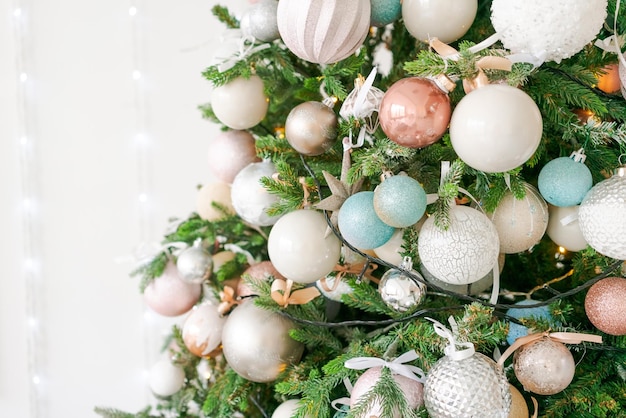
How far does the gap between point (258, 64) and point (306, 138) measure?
195mm

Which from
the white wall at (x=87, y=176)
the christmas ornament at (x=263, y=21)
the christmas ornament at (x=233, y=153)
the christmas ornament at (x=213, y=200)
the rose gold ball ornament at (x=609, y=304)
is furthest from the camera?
the white wall at (x=87, y=176)

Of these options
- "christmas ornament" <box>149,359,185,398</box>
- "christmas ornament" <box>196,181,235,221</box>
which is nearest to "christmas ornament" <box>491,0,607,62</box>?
"christmas ornament" <box>196,181,235,221</box>

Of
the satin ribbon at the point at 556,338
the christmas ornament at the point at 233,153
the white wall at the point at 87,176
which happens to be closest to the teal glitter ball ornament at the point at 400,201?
the satin ribbon at the point at 556,338

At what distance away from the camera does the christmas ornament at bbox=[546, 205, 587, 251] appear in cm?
74

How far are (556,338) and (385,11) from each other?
0.47m

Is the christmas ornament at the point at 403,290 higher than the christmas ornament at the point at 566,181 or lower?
lower

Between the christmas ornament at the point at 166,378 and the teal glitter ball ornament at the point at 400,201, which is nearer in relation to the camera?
the teal glitter ball ornament at the point at 400,201

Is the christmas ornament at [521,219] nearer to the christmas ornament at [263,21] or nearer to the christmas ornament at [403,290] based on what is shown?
the christmas ornament at [403,290]

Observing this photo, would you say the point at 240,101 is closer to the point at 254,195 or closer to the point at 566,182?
the point at 254,195

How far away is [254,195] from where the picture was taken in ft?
2.85

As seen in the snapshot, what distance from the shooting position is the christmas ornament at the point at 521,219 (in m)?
0.73

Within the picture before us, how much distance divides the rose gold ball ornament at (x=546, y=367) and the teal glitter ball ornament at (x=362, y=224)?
9.1 inches

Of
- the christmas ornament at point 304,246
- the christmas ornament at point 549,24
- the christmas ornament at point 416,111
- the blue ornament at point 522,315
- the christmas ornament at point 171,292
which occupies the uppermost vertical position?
the christmas ornament at point 549,24

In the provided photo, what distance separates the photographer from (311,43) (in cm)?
72
